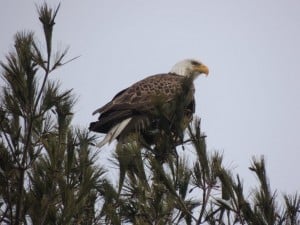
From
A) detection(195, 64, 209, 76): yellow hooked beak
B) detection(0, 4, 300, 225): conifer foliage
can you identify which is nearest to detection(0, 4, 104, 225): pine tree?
detection(0, 4, 300, 225): conifer foliage

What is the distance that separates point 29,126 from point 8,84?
48 centimetres

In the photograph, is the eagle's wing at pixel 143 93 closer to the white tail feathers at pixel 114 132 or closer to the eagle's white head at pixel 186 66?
the white tail feathers at pixel 114 132

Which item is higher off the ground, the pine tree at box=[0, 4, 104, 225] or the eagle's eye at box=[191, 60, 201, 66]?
the eagle's eye at box=[191, 60, 201, 66]

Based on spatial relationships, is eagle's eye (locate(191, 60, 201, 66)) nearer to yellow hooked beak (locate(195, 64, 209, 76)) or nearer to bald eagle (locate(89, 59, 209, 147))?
yellow hooked beak (locate(195, 64, 209, 76))

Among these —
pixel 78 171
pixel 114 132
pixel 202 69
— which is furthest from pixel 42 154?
pixel 202 69

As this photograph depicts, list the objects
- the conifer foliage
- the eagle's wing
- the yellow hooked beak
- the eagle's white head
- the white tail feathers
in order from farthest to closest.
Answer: the eagle's white head
the yellow hooked beak
the eagle's wing
the white tail feathers
the conifer foliage

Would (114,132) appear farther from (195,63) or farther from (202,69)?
(195,63)

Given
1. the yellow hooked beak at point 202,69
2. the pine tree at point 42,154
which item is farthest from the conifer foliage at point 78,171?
the yellow hooked beak at point 202,69

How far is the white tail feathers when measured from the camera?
237 inches

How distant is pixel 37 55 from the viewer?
4426 mm

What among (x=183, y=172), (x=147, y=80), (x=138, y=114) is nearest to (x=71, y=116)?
(x=183, y=172)

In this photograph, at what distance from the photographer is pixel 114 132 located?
639 centimetres

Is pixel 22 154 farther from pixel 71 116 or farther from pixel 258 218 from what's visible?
pixel 258 218

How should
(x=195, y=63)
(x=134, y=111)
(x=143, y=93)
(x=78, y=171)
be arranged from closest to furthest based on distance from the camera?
(x=78, y=171), (x=134, y=111), (x=143, y=93), (x=195, y=63)
